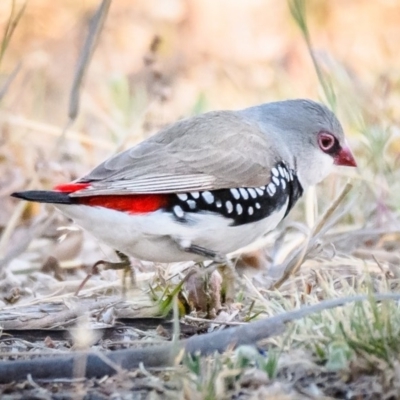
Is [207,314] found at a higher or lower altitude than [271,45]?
lower

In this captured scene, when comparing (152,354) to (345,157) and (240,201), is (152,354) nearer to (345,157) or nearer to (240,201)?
(240,201)

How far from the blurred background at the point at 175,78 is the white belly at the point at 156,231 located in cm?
128

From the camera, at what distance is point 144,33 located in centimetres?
980

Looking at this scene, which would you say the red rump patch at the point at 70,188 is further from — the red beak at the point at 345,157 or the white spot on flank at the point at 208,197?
the red beak at the point at 345,157

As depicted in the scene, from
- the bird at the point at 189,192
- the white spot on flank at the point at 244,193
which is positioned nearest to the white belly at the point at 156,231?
the bird at the point at 189,192

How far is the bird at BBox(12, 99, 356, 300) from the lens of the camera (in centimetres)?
374

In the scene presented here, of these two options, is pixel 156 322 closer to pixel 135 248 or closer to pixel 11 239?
pixel 135 248

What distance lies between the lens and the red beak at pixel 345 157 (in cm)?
484

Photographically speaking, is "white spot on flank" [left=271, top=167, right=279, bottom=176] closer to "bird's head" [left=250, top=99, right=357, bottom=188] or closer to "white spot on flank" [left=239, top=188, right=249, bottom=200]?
"white spot on flank" [left=239, top=188, right=249, bottom=200]

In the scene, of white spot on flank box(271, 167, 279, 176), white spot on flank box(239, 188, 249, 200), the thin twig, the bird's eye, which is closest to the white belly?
white spot on flank box(239, 188, 249, 200)

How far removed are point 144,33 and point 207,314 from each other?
6.35 m

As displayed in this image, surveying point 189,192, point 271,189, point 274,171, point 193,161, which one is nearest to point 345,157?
point 274,171

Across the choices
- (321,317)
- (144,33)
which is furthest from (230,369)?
(144,33)

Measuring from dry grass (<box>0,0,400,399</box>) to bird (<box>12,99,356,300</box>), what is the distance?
0.73 ft
